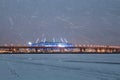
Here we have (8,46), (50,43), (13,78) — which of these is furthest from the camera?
(50,43)

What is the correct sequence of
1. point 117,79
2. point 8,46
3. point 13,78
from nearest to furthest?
point 117,79, point 13,78, point 8,46

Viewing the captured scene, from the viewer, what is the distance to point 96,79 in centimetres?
3894

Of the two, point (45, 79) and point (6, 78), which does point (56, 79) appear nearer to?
point (45, 79)

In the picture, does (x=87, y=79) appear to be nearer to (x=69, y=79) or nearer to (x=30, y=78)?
(x=69, y=79)

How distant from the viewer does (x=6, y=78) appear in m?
40.3

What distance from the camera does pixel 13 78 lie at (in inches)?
1577

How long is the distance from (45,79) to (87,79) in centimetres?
468

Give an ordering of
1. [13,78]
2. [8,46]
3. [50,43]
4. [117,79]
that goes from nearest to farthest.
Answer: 1. [117,79]
2. [13,78]
3. [8,46]
4. [50,43]

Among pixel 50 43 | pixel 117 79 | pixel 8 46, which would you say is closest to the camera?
pixel 117 79

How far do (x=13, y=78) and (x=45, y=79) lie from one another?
11.6ft

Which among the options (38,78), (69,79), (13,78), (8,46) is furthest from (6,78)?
(8,46)

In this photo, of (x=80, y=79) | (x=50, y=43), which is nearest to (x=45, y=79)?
(x=80, y=79)

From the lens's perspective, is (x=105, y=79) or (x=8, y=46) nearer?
(x=105, y=79)

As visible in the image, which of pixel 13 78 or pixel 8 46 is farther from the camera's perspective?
pixel 8 46
